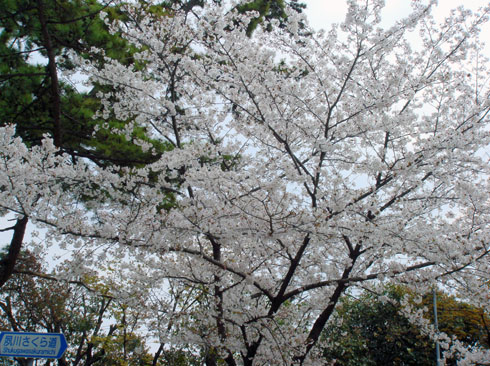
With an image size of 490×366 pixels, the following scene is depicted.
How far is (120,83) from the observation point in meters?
4.71

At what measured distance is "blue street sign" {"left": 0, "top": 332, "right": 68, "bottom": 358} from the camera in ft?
12.7

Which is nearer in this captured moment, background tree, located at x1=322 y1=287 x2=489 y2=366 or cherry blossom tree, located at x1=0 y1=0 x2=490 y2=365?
cherry blossom tree, located at x1=0 y1=0 x2=490 y2=365

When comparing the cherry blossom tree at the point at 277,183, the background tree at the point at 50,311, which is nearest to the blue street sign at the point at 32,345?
the cherry blossom tree at the point at 277,183

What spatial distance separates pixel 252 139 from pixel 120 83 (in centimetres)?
187

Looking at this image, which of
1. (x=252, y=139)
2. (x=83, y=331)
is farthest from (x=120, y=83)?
(x=83, y=331)

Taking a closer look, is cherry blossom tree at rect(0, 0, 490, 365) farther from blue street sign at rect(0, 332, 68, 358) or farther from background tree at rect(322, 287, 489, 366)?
background tree at rect(322, 287, 489, 366)

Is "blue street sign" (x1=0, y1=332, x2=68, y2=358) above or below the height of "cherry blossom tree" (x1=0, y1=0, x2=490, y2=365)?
below

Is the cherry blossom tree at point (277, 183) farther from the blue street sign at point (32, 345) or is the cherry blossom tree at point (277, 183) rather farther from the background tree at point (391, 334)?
the background tree at point (391, 334)

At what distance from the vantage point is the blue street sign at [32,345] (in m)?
3.88

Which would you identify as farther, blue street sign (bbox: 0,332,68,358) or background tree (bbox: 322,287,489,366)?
background tree (bbox: 322,287,489,366)

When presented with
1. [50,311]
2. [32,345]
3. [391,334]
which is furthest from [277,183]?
[50,311]

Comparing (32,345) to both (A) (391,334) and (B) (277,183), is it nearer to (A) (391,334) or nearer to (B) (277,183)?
(B) (277,183)

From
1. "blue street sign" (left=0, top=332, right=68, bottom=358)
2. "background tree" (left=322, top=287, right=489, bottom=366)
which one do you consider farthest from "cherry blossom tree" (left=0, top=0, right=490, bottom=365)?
"background tree" (left=322, top=287, right=489, bottom=366)

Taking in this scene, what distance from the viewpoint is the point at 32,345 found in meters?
3.91
